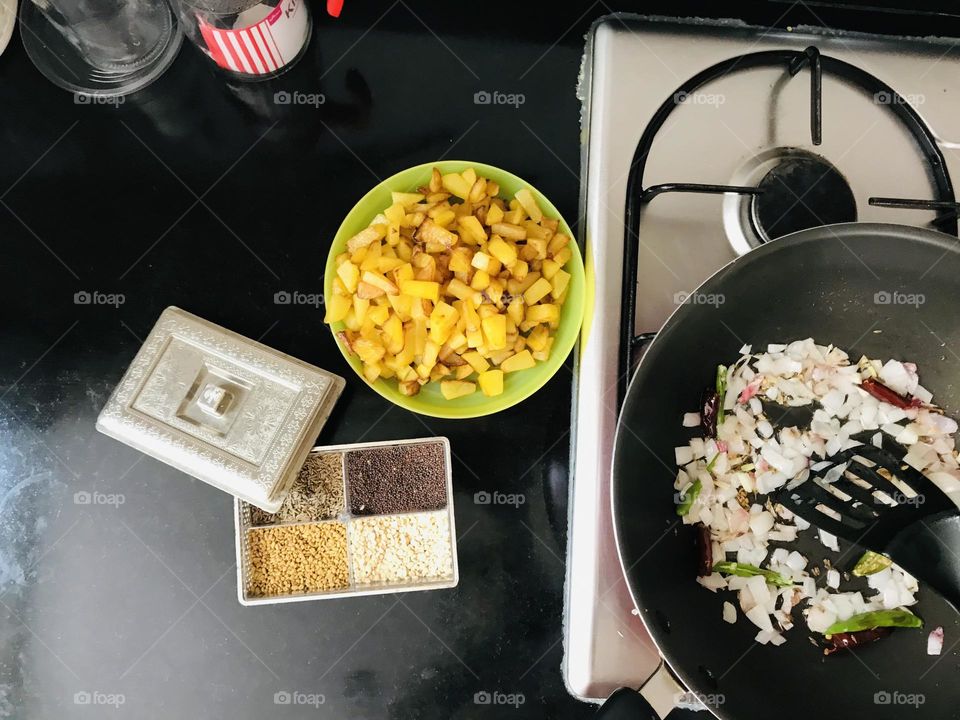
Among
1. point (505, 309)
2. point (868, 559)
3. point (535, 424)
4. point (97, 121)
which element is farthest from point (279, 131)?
point (868, 559)

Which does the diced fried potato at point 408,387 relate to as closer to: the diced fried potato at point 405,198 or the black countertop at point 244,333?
the black countertop at point 244,333

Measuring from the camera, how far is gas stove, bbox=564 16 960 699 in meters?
0.86

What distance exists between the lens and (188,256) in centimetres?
96

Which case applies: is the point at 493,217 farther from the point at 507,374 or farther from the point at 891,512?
the point at 891,512

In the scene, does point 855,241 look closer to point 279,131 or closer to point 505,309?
point 505,309

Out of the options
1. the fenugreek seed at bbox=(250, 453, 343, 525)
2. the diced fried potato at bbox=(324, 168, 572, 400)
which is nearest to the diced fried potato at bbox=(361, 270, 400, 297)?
the diced fried potato at bbox=(324, 168, 572, 400)

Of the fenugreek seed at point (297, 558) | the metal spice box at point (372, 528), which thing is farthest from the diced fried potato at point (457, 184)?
the fenugreek seed at point (297, 558)

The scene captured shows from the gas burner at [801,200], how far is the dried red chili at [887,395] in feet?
0.64

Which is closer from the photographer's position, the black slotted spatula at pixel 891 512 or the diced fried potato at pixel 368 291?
the black slotted spatula at pixel 891 512

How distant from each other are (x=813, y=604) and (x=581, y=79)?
0.73 metres

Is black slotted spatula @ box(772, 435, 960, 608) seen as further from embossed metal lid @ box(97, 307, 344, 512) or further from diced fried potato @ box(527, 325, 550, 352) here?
embossed metal lid @ box(97, 307, 344, 512)

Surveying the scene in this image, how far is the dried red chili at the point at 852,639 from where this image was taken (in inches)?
32.3

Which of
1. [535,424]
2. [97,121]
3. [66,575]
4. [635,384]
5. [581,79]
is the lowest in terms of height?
[66,575]

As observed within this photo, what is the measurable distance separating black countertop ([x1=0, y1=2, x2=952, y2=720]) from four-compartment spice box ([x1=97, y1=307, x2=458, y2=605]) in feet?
0.15
